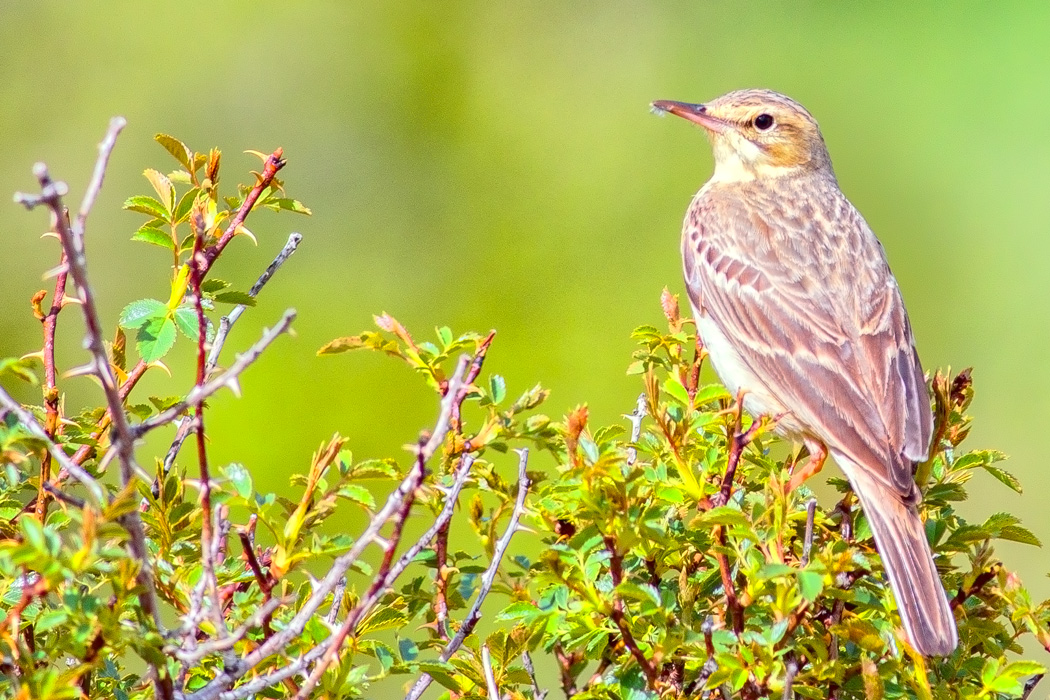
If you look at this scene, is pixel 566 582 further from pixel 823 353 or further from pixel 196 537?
pixel 823 353

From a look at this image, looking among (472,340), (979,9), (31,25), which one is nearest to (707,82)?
(979,9)

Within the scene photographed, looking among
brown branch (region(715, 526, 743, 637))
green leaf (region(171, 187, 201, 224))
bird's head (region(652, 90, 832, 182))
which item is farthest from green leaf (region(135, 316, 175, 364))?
bird's head (region(652, 90, 832, 182))

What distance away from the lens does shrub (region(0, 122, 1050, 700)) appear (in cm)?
229

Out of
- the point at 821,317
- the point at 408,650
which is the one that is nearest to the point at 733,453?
the point at 408,650

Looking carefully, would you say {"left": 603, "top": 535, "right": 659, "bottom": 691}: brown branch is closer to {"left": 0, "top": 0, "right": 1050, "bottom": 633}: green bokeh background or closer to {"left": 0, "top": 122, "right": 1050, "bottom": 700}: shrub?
{"left": 0, "top": 122, "right": 1050, "bottom": 700}: shrub

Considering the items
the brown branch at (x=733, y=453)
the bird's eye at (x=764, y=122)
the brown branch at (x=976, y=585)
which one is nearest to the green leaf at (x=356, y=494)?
the brown branch at (x=733, y=453)

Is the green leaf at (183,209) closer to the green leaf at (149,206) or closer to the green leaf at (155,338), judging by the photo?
the green leaf at (149,206)

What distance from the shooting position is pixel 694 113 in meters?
5.73

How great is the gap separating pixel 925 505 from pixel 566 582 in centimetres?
129

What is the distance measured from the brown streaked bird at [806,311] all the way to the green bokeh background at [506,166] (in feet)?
5.46

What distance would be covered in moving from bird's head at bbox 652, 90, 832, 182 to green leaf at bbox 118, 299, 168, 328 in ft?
11.7

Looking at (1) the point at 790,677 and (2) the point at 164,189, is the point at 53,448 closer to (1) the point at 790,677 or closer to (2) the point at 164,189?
(2) the point at 164,189

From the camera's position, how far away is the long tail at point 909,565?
9.27 ft

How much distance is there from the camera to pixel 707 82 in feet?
30.5
